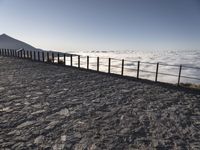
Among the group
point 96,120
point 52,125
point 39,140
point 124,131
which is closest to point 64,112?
point 52,125

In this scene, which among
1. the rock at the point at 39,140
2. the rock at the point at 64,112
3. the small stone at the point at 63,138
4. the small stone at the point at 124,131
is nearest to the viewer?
the rock at the point at 39,140

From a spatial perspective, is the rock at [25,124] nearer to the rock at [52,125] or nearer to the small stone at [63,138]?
the rock at [52,125]

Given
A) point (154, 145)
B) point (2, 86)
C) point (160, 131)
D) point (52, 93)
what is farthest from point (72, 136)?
point (2, 86)

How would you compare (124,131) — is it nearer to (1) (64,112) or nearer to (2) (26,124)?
(1) (64,112)

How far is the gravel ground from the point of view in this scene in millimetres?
4203

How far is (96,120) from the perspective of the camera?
542 cm

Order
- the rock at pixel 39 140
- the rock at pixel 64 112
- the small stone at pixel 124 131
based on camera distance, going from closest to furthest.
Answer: the rock at pixel 39 140
the small stone at pixel 124 131
the rock at pixel 64 112

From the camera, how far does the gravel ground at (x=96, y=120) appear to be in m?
4.20

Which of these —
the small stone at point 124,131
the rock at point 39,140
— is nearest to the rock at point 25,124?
the rock at point 39,140

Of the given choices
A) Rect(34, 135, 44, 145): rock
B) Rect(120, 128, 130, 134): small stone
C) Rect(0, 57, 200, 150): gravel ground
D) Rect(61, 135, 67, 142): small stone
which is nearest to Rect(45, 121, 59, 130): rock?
Rect(0, 57, 200, 150): gravel ground

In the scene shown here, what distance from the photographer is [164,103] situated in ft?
23.9

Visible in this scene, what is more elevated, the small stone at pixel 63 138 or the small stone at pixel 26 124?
the small stone at pixel 26 124

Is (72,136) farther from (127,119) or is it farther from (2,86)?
(2,86)

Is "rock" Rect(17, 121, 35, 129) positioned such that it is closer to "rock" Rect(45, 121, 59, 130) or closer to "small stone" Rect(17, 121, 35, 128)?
"small stone" Rect(17, 121, 35, 128)
